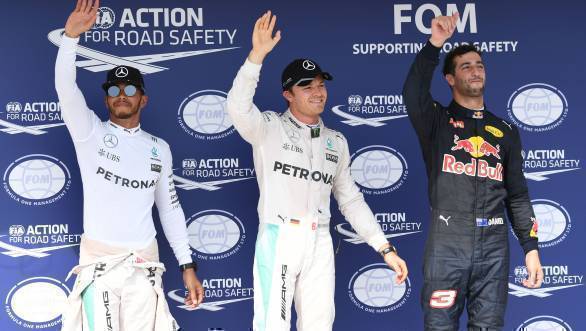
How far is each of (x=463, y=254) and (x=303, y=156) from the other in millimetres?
842

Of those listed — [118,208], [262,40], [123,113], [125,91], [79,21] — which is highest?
[79,21]

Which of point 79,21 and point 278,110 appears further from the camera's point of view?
point 278,110

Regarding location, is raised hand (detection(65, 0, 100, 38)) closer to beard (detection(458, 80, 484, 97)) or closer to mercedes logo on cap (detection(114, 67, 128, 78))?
mercedes logo on cap (detection(114, 67, 128, 78))

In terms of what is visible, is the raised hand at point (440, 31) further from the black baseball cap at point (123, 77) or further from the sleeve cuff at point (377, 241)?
the black baseball cap at point (123, 77)

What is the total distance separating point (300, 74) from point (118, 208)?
1.04m

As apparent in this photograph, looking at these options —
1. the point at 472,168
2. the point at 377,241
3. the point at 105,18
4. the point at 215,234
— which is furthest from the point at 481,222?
the point at 105,18

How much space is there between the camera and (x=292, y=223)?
11.4 feet

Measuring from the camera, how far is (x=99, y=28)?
13.5 ft

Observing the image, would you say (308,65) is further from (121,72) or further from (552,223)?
(552,223)

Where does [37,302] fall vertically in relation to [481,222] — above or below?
below

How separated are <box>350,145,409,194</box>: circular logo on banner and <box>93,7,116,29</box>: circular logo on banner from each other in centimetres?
150

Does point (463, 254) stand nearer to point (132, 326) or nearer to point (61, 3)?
point (132, 326)

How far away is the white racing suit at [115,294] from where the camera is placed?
10.9ft

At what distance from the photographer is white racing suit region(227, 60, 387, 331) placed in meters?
3.40
